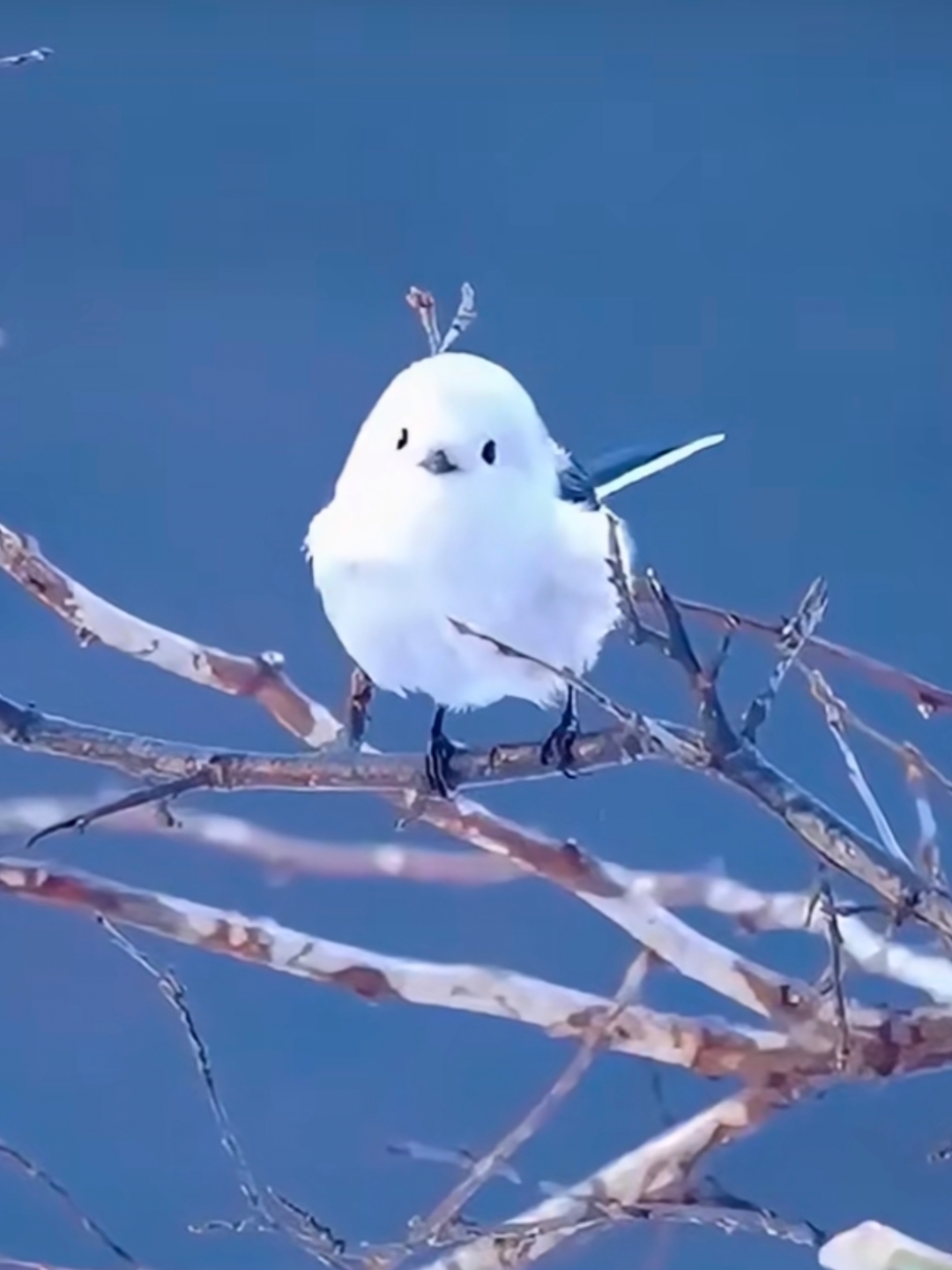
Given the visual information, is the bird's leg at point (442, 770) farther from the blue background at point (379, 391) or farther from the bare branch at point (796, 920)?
the blue background at point (379, 391)

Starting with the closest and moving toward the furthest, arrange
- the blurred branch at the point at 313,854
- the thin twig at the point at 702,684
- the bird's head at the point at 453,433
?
the thin twig at the point at 702,684 → the bird's head at the point at 453,433 → the blurred branch at the point at 313,854

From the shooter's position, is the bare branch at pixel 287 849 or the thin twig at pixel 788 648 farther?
the bare branch at pixel 287 849

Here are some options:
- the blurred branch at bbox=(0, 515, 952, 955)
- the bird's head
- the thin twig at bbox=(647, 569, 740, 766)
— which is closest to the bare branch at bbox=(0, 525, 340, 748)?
the blurred branch at bbox=(0, 515, 952, 955)

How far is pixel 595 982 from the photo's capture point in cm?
88

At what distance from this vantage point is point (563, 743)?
633 millimetres

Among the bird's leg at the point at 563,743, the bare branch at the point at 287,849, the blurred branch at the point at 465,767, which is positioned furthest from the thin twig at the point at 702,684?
the bare branch at the point at 287,849

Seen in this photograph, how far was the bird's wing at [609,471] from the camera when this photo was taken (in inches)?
26.7

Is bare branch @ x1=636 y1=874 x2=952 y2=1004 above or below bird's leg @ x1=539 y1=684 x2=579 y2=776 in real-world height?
below

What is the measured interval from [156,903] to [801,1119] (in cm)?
36

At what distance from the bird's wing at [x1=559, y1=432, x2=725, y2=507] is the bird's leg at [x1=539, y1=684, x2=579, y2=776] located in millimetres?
70

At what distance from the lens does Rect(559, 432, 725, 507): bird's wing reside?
678 millimetres

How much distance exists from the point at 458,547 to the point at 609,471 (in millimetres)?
134

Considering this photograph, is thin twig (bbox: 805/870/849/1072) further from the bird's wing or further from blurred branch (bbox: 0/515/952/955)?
the bird's wing

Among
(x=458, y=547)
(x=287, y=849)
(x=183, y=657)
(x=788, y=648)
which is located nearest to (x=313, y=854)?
(x=287, y=849)
